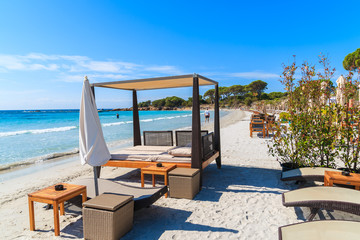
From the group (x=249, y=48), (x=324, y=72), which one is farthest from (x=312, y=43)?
(x=324, y=72)

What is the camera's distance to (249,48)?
24.1 meters

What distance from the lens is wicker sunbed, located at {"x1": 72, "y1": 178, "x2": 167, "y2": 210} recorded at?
2880 mm

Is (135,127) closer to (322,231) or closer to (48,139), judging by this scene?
(322,231)

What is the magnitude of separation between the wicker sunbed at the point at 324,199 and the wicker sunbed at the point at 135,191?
162 centimetres

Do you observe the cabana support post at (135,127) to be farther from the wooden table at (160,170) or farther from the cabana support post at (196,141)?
the cabana support post at (196,141)

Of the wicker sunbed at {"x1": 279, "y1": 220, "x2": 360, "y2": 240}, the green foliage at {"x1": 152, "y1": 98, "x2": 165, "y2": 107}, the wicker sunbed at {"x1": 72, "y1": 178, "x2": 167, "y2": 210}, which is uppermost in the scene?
the green foliage at {"x1": 152, "y1": 98, "x2": 165, "y2": 107}

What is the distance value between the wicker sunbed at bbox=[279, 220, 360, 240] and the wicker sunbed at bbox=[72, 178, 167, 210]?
62.5 inches

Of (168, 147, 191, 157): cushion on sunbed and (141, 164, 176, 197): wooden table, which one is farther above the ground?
(168, 147, 191, 157): cushion on sunbed

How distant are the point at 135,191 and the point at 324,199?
7.72 feet

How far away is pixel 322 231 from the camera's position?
1989mm

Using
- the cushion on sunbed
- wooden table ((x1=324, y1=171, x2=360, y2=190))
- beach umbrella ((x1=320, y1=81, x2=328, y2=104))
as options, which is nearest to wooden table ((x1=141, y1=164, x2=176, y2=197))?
the cushion on sunbed

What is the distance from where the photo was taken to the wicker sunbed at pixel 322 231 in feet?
6.28

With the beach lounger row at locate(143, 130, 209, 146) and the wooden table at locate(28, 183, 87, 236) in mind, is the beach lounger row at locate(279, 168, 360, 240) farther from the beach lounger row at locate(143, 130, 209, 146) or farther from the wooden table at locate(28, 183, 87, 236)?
the beach lounger row at locate(143, 130, 209, 146)

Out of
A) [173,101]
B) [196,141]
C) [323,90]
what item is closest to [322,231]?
[196,141]
